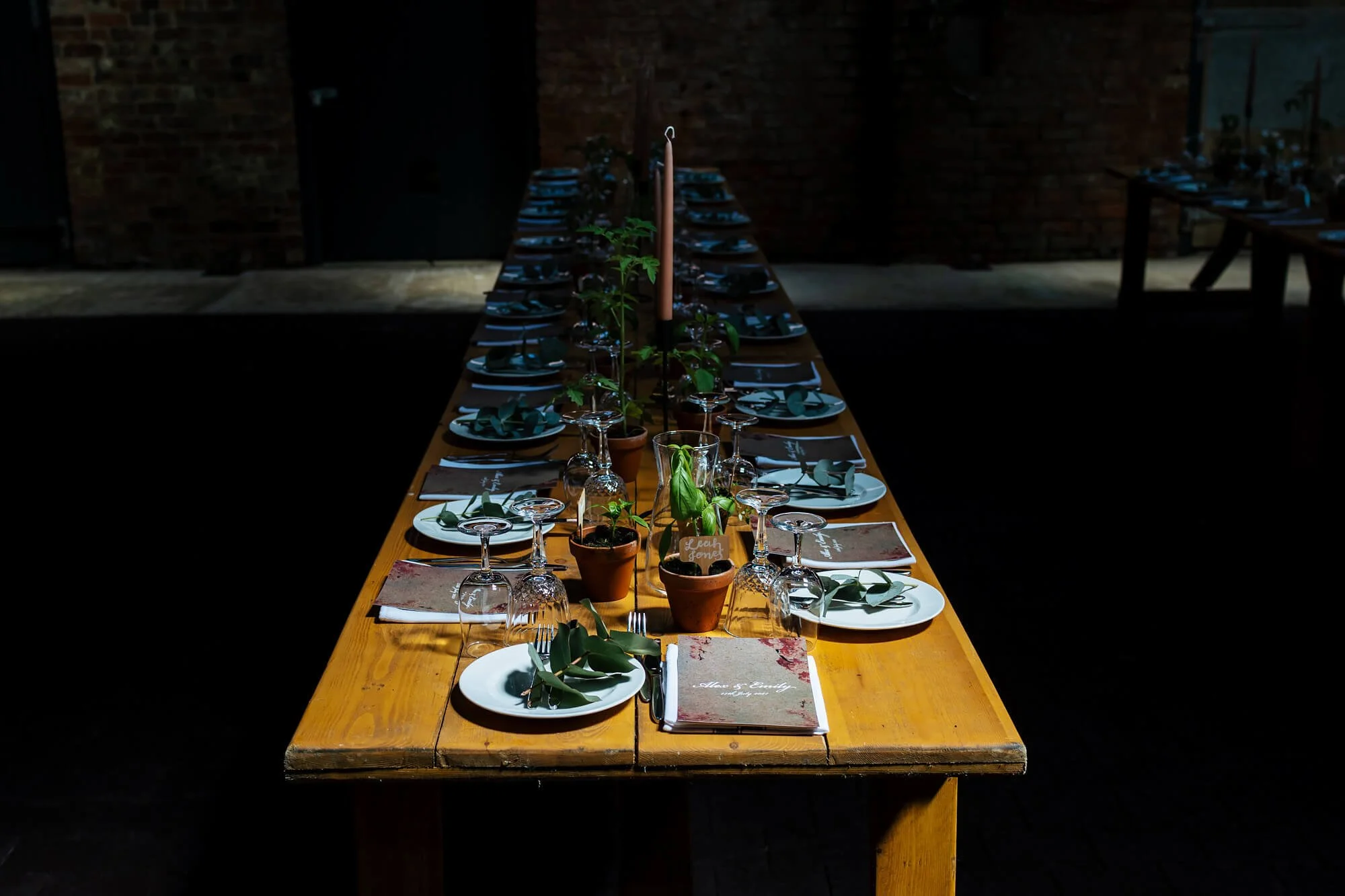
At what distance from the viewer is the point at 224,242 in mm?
8180

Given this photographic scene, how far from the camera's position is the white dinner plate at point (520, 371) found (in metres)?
3.10

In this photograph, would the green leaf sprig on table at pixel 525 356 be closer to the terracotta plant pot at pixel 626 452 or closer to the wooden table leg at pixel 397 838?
the terracotta plant pot at pixel 626 452

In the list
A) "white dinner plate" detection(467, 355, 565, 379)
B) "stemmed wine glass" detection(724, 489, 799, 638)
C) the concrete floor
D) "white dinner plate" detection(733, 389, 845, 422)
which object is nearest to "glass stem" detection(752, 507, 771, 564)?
"stemmed wine glass" detection(724, 489, 799, 638)

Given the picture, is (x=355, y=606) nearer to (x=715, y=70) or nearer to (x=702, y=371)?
(x=702, y=371)

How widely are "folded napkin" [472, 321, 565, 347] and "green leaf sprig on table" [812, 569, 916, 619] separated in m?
1.68

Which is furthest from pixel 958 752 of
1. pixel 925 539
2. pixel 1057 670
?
pixel 925 539

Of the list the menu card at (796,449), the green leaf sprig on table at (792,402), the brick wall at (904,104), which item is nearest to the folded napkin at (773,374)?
the green leaf sprig on table at (792,402)

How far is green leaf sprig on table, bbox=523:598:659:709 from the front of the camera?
1.60m

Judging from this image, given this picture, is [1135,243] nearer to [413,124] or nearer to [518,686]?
[413,124]

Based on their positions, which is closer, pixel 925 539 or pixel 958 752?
pixel 958 752

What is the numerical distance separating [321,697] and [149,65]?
23.4ft

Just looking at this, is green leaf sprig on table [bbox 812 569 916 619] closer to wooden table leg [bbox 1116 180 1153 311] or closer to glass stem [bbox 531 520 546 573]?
glass stem [bbox 531 520 546 573]

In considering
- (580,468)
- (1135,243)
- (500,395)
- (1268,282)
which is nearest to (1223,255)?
(1135,243)

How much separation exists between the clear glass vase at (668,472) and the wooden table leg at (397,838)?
0.43 m
